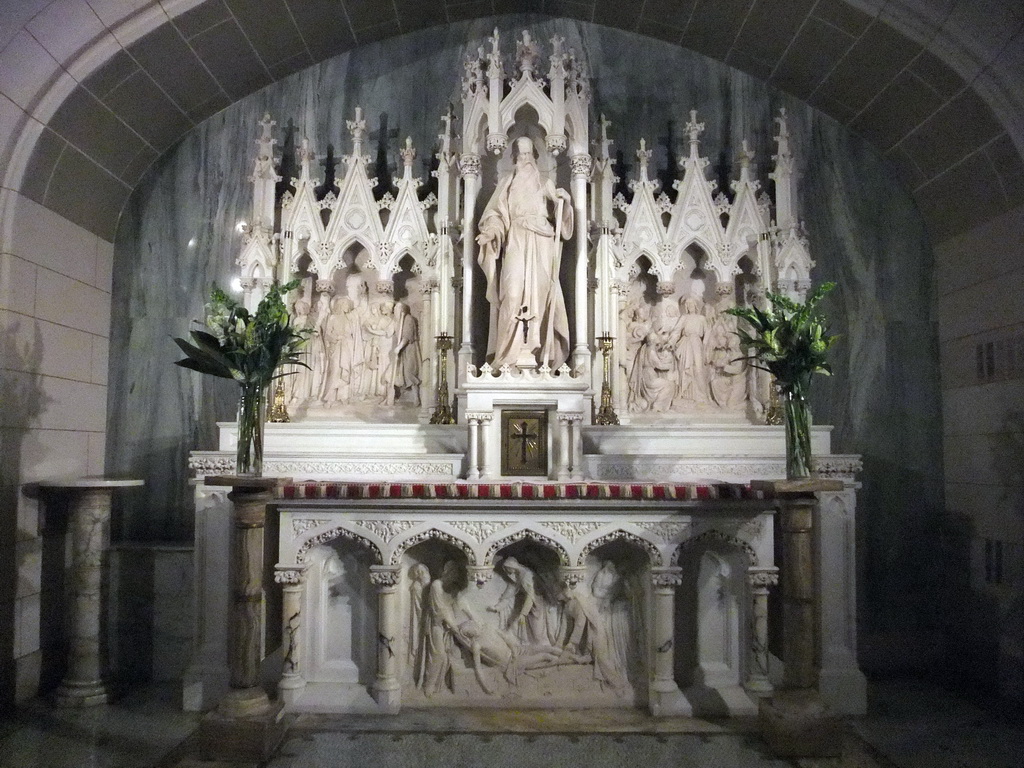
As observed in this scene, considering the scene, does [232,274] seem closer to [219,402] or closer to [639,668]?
[219,402]

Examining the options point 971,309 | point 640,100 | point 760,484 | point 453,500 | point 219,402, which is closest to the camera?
point 760,484

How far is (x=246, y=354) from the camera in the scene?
482 centimetres

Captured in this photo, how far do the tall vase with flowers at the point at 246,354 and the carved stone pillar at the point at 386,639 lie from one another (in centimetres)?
107

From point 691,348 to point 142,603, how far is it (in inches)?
200

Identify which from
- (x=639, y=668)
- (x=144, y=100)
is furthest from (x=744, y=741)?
(x=144, y=100)

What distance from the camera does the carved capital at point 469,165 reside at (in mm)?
6363

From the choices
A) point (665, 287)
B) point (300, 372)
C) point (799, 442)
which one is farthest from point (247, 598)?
→ point (665, 287)

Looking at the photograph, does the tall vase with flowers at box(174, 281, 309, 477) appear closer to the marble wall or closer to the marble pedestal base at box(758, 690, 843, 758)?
the marble wall

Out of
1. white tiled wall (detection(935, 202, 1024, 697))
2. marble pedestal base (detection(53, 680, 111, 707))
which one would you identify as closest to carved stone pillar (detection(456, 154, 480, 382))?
marble pedestal base (detection(53, 680, 111, 707))

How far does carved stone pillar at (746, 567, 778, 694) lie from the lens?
514 cm

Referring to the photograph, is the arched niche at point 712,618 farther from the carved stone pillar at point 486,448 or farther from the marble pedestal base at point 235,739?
the marble pedestal base at point 235,739

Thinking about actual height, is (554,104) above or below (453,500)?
above

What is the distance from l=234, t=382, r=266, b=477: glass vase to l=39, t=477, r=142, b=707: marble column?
1.44 meters

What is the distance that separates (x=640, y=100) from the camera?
23.7 ft
